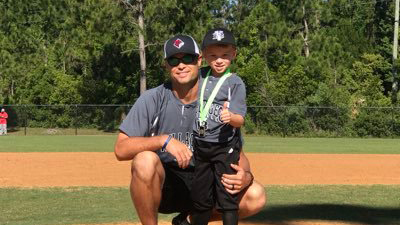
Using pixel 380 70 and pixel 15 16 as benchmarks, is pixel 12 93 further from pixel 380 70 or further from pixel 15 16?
pixel 380 70

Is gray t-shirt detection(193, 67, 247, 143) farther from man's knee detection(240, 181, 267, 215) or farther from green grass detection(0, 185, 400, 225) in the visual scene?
green grass detection(0, 185, 400, 225)

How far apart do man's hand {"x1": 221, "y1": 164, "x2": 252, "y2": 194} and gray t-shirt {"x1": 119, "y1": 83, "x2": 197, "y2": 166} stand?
351 mm

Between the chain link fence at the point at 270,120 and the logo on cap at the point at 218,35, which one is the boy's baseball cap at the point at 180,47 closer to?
the logo on cap at the point at 218,35

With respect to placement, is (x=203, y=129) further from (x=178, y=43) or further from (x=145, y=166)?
(x=178, y=43)

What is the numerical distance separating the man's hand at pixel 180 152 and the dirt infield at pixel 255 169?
7537 mm

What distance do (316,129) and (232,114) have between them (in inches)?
1143

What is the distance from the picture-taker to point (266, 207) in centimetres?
790

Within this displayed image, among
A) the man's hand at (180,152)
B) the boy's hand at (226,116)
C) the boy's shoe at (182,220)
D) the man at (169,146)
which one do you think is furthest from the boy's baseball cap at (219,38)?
the boy's shoe at (182,220)

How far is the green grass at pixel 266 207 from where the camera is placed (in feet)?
22.9

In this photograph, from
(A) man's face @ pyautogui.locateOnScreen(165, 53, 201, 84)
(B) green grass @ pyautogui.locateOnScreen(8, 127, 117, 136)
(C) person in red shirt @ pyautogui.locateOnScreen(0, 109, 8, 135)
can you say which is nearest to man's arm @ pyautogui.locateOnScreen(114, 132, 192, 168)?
(A) man's face @ pyautogui.locateOnScreen(165, 53, 201, 84)

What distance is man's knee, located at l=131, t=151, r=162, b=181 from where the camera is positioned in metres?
3.79

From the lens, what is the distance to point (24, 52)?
39031 mm

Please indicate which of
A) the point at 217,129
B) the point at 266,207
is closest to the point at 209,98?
the point at 217,129

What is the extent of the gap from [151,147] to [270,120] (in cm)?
2899
